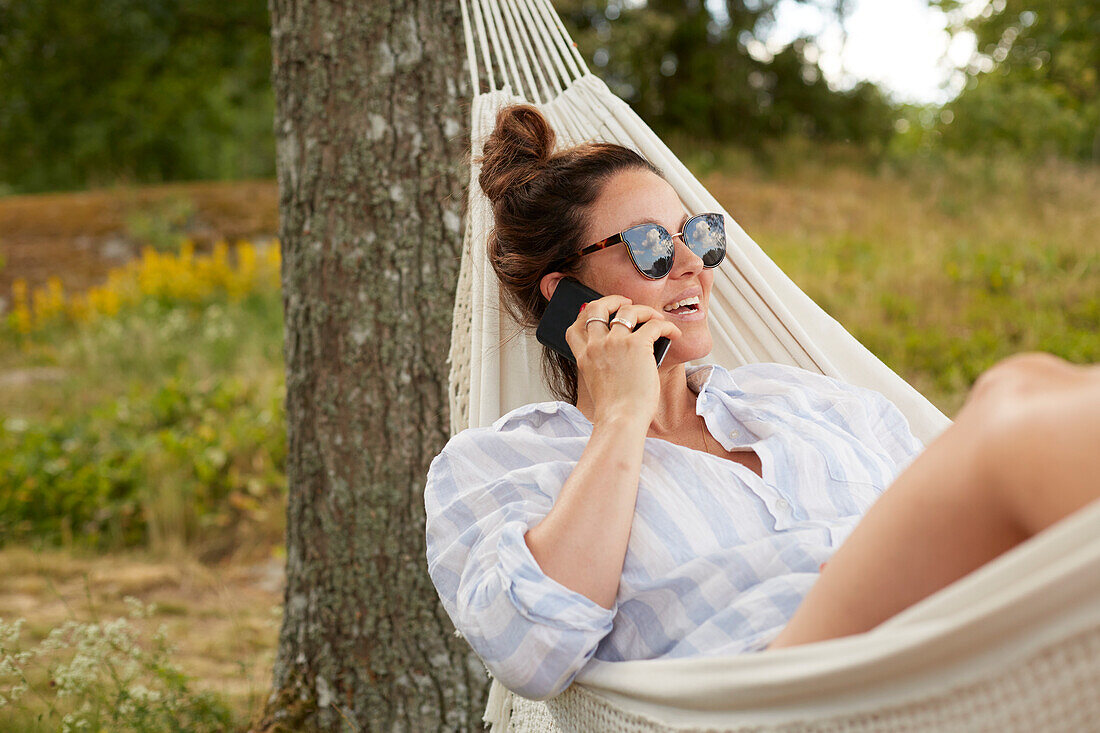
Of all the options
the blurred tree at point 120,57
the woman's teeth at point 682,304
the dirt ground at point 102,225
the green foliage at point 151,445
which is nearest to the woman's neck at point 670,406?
the woman's teeth at point 682,304

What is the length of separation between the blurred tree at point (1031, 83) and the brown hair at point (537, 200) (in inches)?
219

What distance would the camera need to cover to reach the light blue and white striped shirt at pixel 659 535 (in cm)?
121

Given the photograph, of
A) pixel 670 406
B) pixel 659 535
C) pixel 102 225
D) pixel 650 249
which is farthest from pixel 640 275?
pixel 102 225

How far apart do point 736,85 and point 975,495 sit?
30.6 feet

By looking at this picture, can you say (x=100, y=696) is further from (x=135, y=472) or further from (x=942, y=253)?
(x=942, y=253)

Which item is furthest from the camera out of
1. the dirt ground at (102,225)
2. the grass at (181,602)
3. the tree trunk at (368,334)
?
the dirt ground at (102,225)

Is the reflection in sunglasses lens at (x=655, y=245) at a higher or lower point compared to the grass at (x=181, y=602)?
higher

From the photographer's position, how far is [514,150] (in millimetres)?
1858

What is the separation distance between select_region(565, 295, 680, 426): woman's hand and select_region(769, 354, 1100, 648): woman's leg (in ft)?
1.36

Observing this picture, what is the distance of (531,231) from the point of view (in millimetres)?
1760

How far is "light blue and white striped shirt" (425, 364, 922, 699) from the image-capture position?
121 cm

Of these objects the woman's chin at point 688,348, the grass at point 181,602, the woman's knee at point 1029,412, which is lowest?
the grass at point 181,602

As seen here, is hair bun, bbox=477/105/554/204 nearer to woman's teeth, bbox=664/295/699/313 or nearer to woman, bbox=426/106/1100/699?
woman, bbox=426/106/1100/699

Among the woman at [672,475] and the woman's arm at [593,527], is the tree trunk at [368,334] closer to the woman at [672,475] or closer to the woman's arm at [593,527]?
the woman at [672,475]
